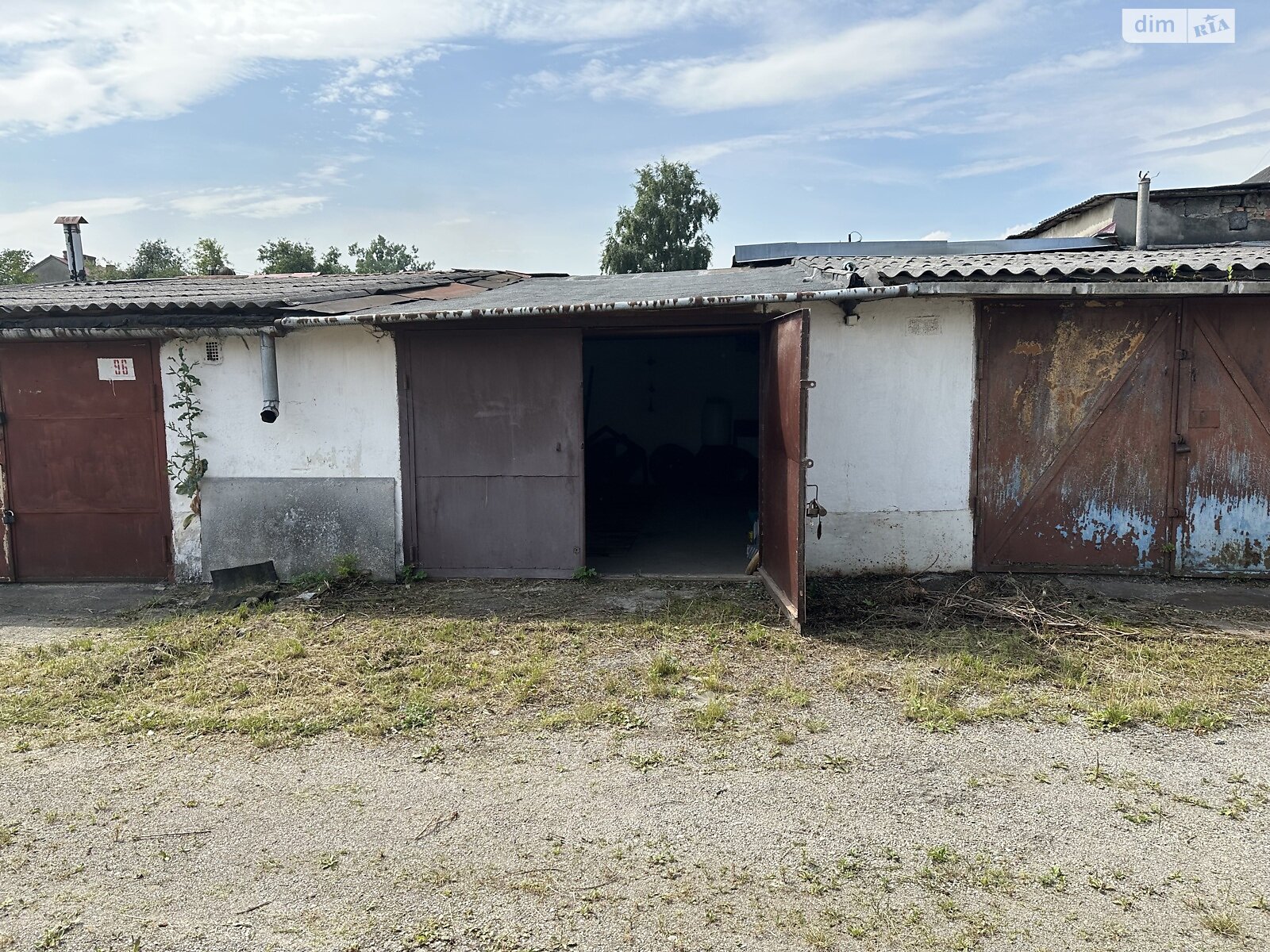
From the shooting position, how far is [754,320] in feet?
24.2

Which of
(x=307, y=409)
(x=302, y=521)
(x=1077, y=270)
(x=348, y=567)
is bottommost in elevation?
(x=348, y=567)

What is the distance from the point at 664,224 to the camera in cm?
3200

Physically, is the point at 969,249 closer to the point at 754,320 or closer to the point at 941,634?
the point at 754,320

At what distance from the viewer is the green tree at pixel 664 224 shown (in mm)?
31953

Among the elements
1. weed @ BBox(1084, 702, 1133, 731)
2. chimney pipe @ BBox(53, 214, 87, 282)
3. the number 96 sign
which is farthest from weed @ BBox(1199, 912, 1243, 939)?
chimney pipe @ BBox(53, 214, 87, 282)

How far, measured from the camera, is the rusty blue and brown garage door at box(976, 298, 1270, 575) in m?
7.10

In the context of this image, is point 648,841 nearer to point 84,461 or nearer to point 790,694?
point 790,694

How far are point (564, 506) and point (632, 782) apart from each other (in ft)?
12.9

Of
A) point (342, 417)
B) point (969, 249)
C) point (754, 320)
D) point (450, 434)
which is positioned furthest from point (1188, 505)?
point (342, 417)

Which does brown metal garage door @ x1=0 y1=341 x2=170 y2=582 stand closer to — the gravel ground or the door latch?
the gravel ground

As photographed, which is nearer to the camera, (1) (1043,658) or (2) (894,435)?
(1) (1043,658)

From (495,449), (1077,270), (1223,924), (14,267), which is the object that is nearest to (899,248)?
(1077,270)

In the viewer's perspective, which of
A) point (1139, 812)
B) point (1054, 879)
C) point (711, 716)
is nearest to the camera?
point (1054, 879)

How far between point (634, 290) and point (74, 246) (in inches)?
308
